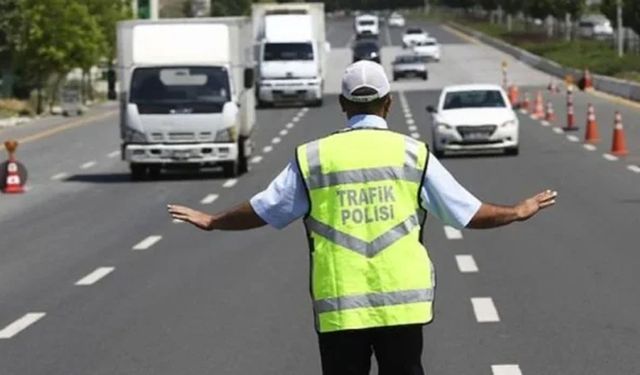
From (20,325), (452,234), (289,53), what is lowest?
(289,53)

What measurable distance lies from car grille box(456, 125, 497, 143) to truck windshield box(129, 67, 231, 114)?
4.96 meters

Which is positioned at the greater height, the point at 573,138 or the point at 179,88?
the point at 179,88

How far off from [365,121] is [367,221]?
391 millimetres

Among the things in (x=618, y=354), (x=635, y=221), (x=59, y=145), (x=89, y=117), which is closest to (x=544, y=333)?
(x=618, y=354)

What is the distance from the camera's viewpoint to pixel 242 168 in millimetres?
31344

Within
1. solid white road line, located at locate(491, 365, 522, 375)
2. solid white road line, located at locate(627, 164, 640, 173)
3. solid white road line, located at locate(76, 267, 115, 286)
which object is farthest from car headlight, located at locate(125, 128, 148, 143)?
solid white road line, located at locate(491, 365, 522, 375)

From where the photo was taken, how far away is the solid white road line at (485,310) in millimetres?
13306

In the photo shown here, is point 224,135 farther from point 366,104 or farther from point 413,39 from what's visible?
point 413,39

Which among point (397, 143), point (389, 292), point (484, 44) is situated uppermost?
point (397, 143)

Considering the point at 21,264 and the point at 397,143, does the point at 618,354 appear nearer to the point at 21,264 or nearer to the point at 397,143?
the point at 397,143

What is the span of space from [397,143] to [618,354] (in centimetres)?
542

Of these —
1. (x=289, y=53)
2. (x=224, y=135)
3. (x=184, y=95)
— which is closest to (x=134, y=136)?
(x=184, y=95)

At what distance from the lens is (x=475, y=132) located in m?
33.5

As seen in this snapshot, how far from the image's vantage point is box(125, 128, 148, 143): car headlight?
3008 centimetres
